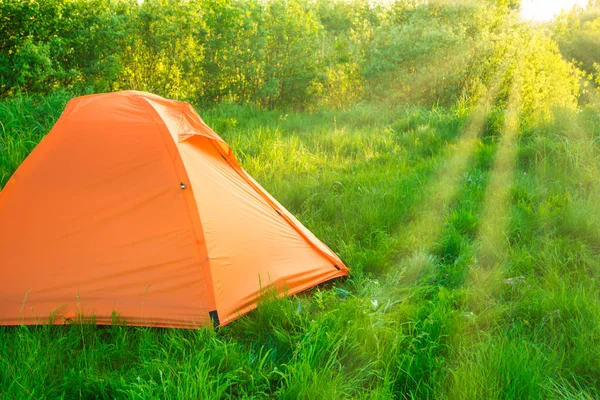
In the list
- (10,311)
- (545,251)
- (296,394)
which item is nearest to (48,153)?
(10,311)

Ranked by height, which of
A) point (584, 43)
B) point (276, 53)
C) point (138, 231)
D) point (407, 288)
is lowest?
point (584, 43)

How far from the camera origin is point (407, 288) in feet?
9.97

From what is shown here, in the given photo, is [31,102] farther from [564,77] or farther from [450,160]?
[564,77]

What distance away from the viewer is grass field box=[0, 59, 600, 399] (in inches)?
85.5

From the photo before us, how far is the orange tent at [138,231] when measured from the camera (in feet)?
9.11

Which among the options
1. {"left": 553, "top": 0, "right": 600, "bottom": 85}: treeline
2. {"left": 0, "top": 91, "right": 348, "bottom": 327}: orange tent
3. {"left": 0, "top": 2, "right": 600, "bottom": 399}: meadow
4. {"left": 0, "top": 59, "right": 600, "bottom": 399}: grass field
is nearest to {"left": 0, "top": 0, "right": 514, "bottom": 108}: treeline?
{"left": 0, "top": 2, "right": 600, "bottom": 399}: meadow

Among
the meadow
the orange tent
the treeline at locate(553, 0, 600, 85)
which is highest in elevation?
the orange tent

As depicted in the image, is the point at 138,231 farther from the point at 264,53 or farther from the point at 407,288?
the point at 264,53

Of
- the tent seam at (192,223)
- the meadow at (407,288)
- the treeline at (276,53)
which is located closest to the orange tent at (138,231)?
the tent seam at (192,223)

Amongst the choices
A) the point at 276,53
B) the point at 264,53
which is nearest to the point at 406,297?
the point at 264,53

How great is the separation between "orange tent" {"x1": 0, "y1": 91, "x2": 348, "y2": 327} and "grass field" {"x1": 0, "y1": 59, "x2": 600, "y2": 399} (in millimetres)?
160

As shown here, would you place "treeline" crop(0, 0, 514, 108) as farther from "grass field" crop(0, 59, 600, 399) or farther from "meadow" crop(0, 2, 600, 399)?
"grass field" crop(0, 59, 600, 399)

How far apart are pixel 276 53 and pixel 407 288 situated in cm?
699

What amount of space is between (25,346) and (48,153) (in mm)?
1293
